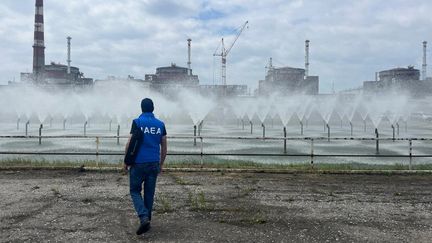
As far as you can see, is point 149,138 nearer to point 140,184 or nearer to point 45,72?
point 140,184

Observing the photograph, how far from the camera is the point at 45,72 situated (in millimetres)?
111688

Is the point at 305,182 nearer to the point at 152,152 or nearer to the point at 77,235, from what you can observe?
the point at 152,152

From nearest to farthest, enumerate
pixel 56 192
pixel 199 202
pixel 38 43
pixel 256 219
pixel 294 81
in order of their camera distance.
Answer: pixel 256 219, pixel 199 202, pixel 56 192, pixel 38 43, pixel 294 81

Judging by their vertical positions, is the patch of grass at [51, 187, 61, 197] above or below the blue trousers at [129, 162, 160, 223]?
below

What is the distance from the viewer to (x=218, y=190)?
8875mm

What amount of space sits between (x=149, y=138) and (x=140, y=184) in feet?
2.38

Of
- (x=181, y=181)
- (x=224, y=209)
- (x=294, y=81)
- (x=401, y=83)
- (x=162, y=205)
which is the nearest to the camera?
(x=224, y=209)

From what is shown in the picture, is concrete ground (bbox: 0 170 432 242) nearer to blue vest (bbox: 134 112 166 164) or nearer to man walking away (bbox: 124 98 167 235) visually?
man walking away (bbox: 124 98 167 235)

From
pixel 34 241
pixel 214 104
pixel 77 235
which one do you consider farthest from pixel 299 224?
pixel 214 104

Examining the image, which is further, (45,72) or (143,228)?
(45,72)

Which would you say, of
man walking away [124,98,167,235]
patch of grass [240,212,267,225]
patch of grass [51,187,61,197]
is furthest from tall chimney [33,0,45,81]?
patch of grass [240,212,267,225]

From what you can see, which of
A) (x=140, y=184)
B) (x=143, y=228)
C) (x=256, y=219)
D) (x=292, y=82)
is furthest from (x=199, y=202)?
(x=292, y=82)

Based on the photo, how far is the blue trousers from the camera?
5738mm

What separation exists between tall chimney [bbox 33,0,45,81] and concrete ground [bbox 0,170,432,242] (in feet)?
281
